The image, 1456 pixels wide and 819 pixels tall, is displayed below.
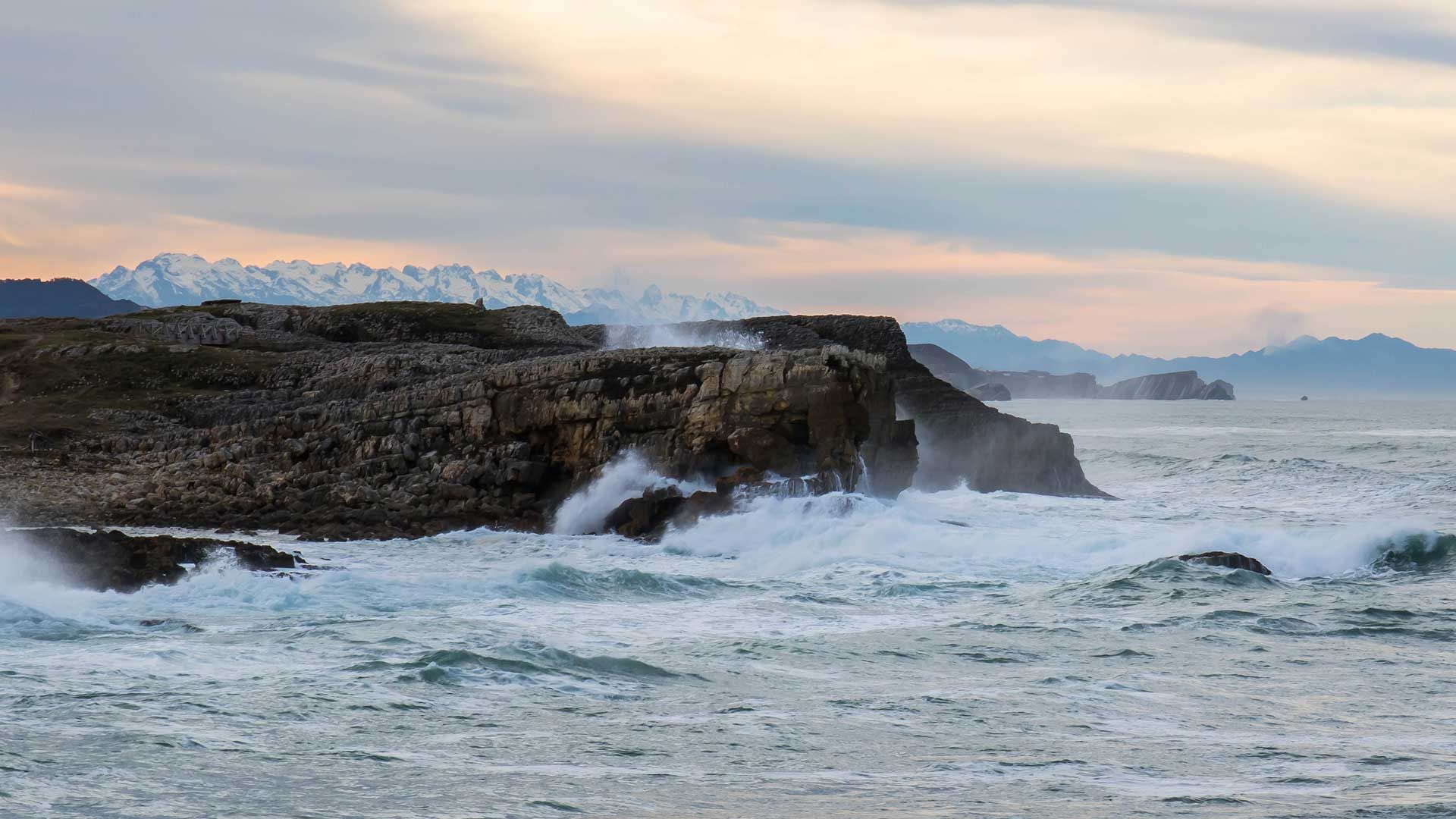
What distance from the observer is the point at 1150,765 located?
13.3 meters

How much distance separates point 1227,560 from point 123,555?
1950 centimetres

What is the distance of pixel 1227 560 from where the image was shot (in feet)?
88.6

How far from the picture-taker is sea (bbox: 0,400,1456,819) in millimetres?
12219

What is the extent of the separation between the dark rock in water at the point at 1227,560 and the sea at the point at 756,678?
0.74 meters

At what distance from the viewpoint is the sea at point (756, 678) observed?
12.2 metres

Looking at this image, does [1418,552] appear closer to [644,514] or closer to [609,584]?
[644,514]

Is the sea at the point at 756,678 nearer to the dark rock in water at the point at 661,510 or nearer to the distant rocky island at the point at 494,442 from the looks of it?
the dark rock in water at the point at 661,510

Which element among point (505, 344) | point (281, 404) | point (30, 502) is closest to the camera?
point (30, 502)

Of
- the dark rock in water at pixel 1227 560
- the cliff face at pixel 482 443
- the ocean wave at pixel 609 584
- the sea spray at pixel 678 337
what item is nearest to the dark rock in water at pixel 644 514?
the cliff face at pixel 482 443

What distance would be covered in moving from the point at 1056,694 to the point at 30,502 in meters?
24.5

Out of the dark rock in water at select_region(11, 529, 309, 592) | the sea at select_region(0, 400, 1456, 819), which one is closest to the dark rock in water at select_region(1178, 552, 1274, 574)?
the sea at select_region(0, 400, 1456, 819)

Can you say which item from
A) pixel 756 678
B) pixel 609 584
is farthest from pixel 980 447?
pixel 756 678

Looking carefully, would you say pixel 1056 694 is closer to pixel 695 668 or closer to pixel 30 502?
pixel 695 668

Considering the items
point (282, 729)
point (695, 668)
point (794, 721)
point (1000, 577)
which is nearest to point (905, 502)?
point (1000, 577)
